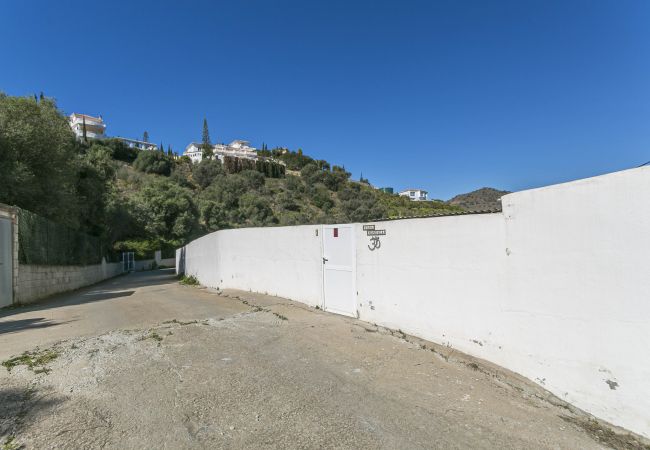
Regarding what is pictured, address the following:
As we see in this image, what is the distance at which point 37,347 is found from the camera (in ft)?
19.2

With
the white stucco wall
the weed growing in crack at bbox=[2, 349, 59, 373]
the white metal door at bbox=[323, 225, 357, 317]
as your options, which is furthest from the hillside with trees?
the weed growing in crack at bbox=[2, 349, 59, 373]

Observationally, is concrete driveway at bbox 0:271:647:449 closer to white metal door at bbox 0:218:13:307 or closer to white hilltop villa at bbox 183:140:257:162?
white metal door at bbox 0:218:13:307

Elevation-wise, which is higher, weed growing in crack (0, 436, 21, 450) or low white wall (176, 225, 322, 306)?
low white wall (176, 225, 322, 306)

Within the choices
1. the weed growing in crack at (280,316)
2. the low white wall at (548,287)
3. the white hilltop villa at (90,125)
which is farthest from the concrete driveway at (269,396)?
the white hilltop villa at (90,125)

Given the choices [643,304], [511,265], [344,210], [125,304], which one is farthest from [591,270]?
[344,210]

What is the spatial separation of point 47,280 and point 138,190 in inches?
1746

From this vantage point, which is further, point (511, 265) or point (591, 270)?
point (511, 265)

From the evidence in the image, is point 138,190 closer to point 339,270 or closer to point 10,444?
point 339,270

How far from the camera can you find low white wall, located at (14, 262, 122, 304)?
12023 millimetres

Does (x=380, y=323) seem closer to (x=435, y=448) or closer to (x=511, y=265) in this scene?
(x=511, y=265)

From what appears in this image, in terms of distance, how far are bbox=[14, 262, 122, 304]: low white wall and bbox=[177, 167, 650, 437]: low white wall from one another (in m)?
12.4

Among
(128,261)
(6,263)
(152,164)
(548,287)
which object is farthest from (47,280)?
Answer: (152,164)

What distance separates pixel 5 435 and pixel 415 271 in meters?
5.30

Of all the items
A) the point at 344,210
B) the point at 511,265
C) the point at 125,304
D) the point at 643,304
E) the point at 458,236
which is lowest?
the point at 125,304
